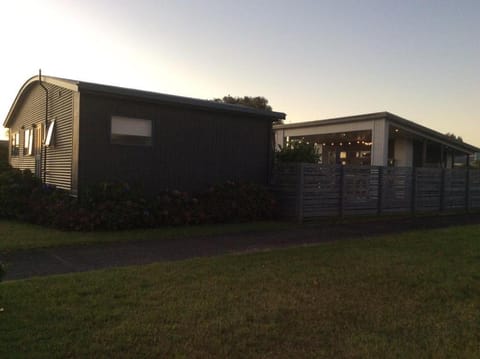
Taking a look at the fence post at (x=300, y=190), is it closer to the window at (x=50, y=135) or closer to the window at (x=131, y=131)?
the window at (x=131, y=131)

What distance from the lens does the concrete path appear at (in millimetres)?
6066

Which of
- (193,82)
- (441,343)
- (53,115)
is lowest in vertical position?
(441,343)

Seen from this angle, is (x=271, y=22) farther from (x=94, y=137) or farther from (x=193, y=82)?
(x=94, y=137)

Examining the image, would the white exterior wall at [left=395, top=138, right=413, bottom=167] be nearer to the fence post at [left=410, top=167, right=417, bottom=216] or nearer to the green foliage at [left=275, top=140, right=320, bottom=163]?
the fence post at [left=410, top=167, right=417, bottom=216]

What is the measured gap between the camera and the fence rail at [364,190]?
1212 centimetres

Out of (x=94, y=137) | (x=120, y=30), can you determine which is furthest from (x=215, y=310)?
(x=120, y=30)

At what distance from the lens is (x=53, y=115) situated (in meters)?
12.3

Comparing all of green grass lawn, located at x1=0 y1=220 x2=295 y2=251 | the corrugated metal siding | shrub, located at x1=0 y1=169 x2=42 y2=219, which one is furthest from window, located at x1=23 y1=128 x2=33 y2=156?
green grass lawn, located at x1=0 y1=220 x2=295 y2=251

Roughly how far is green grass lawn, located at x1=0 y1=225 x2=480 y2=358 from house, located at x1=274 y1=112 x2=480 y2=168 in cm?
1251

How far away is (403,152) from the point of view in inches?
887

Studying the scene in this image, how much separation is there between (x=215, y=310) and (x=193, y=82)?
15644 mm

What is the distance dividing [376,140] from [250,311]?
15510 mm

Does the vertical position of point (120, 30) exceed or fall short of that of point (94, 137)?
it exceeds it

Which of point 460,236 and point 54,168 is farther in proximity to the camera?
point 54,168
